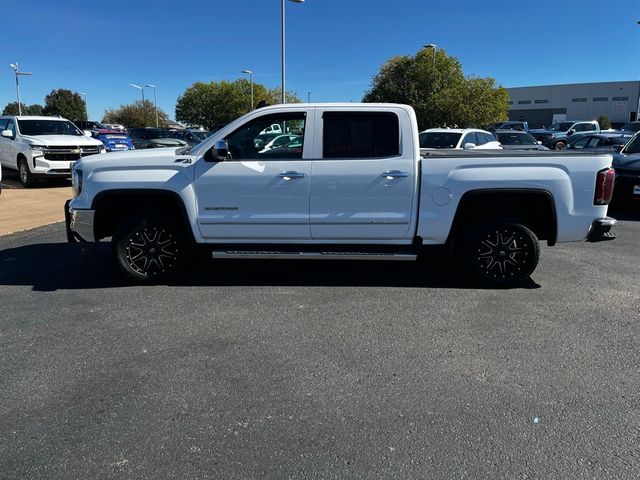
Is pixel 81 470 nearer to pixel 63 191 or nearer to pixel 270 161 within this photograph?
pixel 270 161

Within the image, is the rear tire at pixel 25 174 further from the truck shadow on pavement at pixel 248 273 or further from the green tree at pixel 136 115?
the green tree at pixel 136 115

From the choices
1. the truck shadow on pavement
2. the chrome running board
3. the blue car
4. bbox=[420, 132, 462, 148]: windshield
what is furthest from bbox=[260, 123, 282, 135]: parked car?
the blue car

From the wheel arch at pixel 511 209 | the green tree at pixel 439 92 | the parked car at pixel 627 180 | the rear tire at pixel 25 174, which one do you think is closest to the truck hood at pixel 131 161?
the wheel arch at pixel 511 209

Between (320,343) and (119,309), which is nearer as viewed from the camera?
(320,343)

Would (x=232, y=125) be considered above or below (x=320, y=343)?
above

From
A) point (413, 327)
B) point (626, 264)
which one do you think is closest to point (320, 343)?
point (413, 327)

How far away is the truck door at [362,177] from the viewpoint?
17.6 feet

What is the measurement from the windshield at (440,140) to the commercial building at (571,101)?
77.0 metres

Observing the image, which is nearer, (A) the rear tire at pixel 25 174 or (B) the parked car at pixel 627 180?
(B) the parked car at pixel 627 180

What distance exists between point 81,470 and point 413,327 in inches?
111

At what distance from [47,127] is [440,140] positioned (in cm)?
1112

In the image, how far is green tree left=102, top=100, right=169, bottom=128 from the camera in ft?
277

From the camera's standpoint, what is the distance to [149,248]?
5.66m

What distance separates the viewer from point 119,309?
505 centimetres
